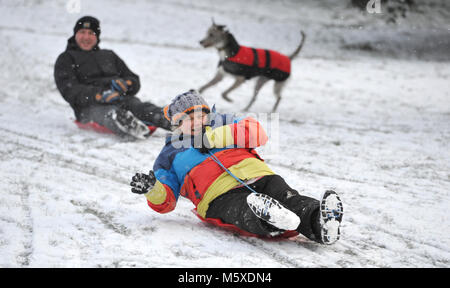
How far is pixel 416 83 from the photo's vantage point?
789 centimetres

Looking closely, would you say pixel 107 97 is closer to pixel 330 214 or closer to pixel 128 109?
pixel 128 109

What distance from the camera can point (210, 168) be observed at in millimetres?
2574

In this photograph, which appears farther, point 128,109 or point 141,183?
point 128,109

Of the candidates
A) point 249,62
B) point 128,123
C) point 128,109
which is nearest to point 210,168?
point 128,123

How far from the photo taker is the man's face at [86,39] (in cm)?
520

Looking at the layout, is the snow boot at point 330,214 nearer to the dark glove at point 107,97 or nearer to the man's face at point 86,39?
the dark glove at point 107,97

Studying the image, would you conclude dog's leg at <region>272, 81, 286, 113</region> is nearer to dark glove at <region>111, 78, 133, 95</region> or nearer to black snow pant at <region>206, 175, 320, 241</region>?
dark glove at <region>111, 78, 133, 95</region>

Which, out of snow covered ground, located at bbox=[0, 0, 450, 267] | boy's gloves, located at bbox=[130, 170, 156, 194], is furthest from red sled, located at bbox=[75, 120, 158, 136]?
boy's gloves, located at bbox=[130, 170, 156, 194]

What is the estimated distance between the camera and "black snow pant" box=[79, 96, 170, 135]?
15.5 ft

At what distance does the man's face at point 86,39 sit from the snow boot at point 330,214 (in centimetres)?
382

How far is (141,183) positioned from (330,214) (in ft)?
3.15

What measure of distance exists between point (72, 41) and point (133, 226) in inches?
129
